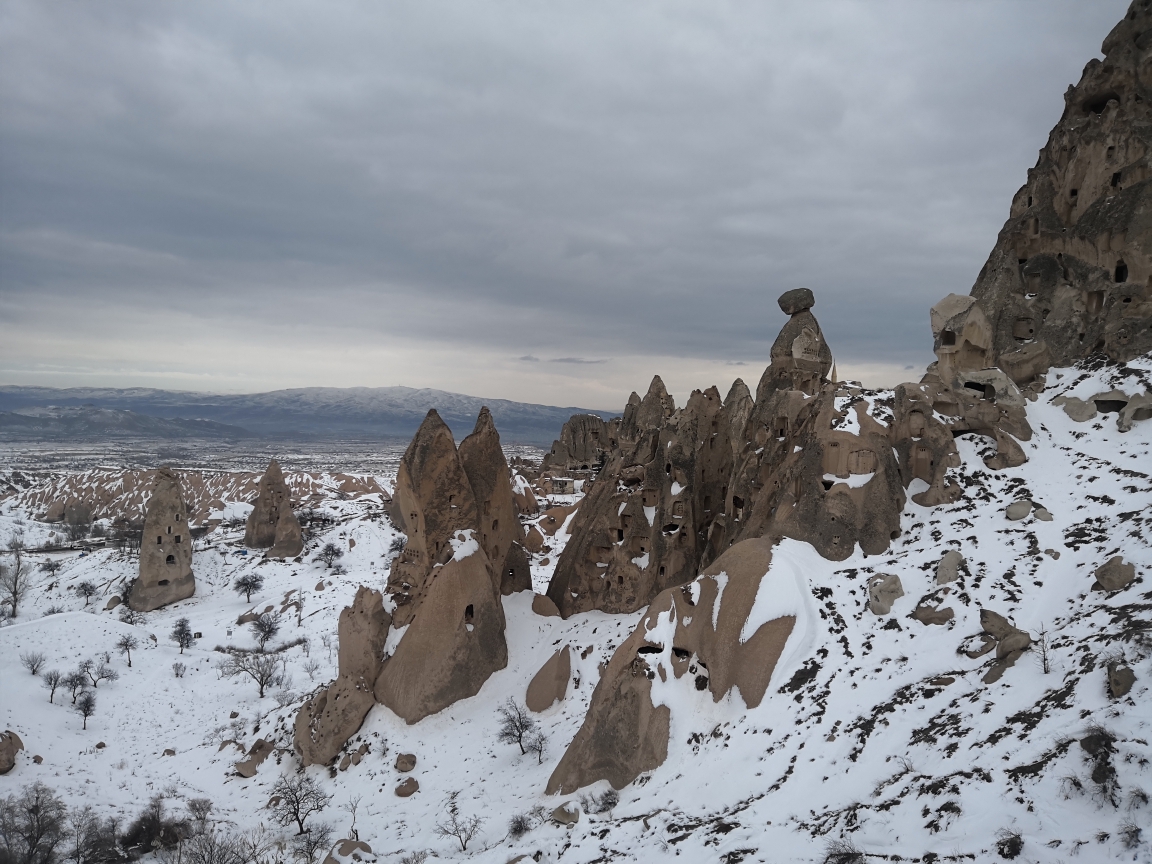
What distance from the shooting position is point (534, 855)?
1412cm

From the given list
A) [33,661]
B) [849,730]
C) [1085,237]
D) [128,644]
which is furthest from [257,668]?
[1085,237]

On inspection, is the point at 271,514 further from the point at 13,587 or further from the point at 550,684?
the point at 550,684

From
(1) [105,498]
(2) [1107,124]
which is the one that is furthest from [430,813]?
(1) [105,498]

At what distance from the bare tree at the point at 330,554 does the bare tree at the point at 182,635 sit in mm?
17539

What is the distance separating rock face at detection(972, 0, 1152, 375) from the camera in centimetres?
2411

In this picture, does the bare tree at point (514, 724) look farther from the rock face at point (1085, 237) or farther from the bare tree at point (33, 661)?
the bare tree at point (33, 661)

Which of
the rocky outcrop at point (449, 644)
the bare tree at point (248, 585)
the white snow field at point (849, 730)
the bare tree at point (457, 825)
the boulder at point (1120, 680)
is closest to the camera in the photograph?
the white snow field at point (849, 730)

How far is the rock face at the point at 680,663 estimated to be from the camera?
17016 millimetres

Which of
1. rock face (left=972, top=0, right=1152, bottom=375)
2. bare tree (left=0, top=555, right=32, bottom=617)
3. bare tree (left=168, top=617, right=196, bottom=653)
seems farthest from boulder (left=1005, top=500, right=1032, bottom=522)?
bare tree (left=0, top=555, right=32, bottom=617)

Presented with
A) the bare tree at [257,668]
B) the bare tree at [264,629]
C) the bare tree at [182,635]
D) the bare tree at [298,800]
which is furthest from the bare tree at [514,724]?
the bare tree at [182,635]

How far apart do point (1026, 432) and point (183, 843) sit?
103ft

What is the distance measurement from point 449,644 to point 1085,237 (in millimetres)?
32395

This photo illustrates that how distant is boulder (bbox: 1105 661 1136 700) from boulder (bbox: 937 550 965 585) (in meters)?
6.60

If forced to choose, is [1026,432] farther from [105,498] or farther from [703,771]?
[105,498]
